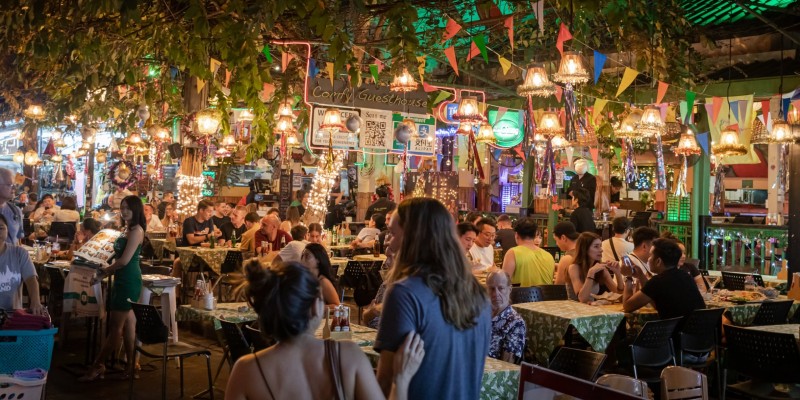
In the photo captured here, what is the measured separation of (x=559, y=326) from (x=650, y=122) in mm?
4889

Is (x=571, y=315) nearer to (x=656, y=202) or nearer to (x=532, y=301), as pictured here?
(x=532, y=301)

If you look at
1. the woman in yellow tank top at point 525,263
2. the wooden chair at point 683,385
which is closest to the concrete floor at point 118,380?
the woman in yellow tank top at point 525,263

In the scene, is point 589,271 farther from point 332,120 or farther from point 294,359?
point 294,359

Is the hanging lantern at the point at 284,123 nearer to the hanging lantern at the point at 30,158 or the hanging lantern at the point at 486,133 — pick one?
the hanging lantern at the point at 486,133

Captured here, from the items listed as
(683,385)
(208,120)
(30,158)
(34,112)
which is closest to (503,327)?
(683,385)

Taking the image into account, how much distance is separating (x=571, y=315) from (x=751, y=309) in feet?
8.96

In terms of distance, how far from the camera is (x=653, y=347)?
646 cm

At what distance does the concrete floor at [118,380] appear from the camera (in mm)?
7227

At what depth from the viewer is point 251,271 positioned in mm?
2678

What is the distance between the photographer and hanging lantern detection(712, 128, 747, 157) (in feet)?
38.0

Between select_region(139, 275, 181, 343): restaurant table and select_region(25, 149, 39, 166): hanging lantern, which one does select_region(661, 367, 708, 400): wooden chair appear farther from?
select_region(25, 149, 39, 166): hanging lantern

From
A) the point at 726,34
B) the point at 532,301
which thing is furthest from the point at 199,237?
the point at 726,34

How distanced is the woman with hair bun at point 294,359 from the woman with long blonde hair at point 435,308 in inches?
10.0

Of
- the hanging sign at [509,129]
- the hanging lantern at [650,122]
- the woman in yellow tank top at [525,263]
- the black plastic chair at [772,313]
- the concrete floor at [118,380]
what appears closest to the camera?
the concrete floor at [118,380]
